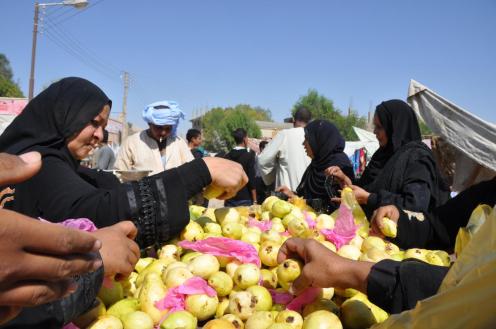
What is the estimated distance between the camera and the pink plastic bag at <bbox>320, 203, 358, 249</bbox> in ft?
7.27

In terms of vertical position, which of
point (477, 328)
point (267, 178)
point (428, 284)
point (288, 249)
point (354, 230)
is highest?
point (477, 328)

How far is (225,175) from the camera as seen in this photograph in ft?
6.72

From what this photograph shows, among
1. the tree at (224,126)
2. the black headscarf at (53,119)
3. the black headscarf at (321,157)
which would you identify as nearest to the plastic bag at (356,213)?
the black headscarf at (53,119)

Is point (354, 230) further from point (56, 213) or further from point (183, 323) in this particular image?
point (56, 213)

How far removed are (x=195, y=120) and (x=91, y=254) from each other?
94824 mm

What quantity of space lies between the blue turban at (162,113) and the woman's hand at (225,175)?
2572 mm

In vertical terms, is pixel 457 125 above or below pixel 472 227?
above

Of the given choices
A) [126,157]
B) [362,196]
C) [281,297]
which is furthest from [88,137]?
[126,157]

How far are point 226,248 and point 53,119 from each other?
110cm

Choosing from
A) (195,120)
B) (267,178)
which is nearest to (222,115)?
(195,120)

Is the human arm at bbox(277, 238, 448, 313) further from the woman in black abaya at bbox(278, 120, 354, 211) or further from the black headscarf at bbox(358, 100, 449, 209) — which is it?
the woman in black abaya at bbox(278, 120, 354, 211)

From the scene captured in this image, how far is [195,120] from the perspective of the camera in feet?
309

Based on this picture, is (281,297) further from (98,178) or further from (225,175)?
(98,178)

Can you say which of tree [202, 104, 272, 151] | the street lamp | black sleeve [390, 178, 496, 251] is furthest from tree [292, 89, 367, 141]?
black sleeve [390, 178, 496, 251]
